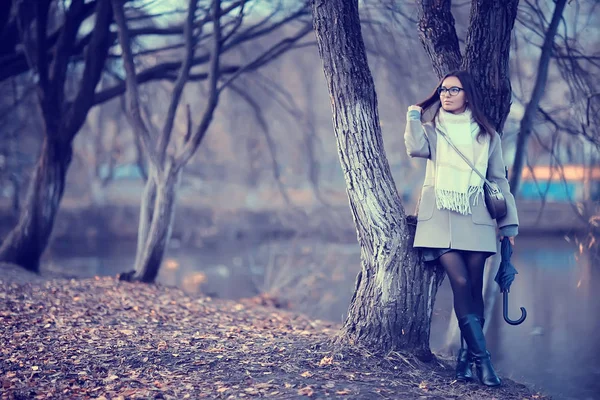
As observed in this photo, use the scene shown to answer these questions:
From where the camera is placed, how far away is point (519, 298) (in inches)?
472

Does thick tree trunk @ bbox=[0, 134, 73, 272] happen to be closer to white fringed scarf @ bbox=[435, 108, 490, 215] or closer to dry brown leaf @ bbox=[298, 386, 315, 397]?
dry brown leaf @ bbox=[298, 386, 315, 397]

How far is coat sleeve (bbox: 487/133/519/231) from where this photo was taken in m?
4.49

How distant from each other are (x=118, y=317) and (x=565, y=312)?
7436 mm

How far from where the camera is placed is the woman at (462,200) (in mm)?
4402

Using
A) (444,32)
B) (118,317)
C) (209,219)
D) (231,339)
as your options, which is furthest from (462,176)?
(209,219)

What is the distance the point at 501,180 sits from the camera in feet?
14.9

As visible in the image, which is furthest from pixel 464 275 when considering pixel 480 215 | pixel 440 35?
pixel 440 35

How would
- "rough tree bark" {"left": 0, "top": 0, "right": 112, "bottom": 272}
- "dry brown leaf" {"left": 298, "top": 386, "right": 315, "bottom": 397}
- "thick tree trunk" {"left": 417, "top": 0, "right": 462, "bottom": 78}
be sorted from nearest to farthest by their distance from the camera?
"dry brown leaf" {"left": 298, "top": 386, "right": 315, "bottom": 397}
"thick tree trunk" {"left": 417, "top": 0, "right": 462, "bottom": 78}
"rough tree bark" {"left": 0, "top": 0, "right": 112, "bottom": 272}

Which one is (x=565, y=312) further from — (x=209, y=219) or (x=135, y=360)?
(x=209, y=219)

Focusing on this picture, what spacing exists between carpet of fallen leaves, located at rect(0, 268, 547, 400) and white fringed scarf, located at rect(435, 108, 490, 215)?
1181 millimetres

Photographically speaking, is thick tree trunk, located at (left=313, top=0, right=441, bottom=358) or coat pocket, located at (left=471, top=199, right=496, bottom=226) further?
thick tree trunk, located at (left=313, top=0, right=441, bottom=358)

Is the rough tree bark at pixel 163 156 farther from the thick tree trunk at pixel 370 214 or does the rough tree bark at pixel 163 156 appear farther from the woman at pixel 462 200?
the woman at pixel 462 200

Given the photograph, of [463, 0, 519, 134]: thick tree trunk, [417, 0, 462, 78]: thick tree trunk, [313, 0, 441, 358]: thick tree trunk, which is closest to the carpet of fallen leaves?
[313, 0, 441, 358]: thick tree trunk

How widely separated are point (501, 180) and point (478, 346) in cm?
109
